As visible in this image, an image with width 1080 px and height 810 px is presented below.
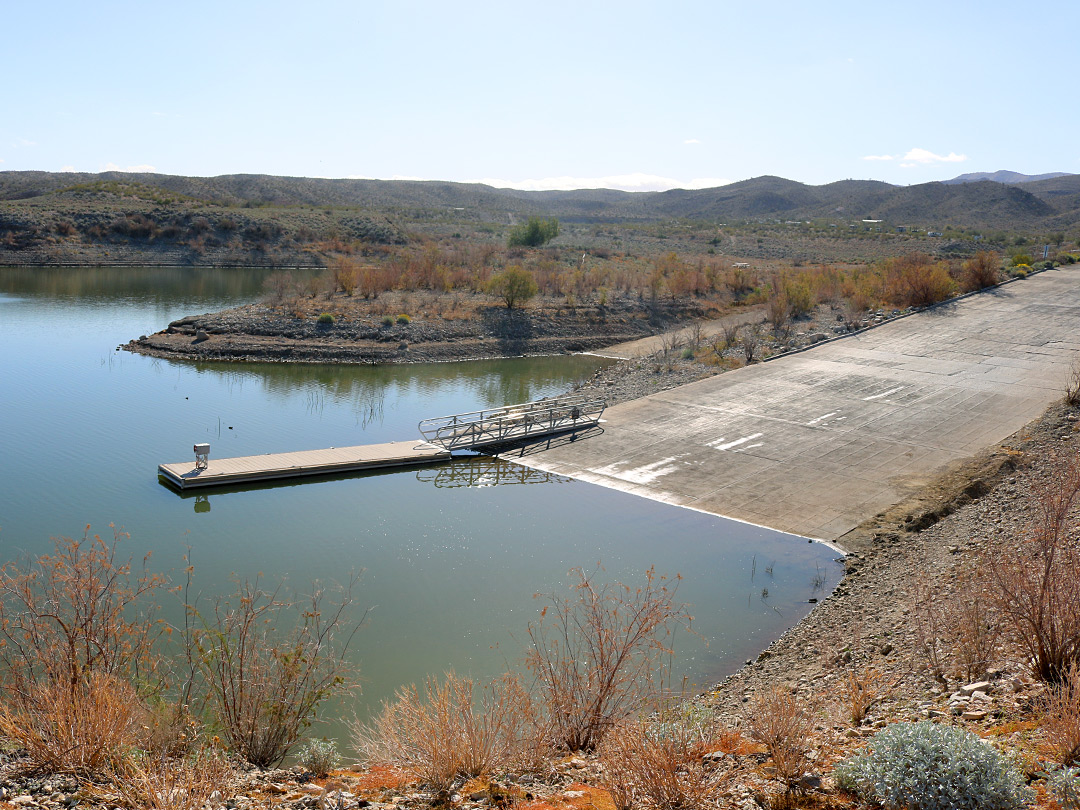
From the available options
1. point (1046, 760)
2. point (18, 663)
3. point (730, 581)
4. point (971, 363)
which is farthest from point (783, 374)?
point (18, 663)

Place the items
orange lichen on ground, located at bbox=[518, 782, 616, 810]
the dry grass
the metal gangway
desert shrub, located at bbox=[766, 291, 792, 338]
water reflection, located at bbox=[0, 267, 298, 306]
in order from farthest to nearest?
water reflection, located at bbox=[0, 267, 298, 306] < desert shrub, located at bbox=[766, 291, 792, 338] < the metal gangway < the dry grass < orange lichen on ground, located at bbox=[518, 782, 616, 810]

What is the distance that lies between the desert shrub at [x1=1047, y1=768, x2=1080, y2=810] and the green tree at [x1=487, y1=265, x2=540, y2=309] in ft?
112

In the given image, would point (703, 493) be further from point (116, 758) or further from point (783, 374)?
point (116, 758)

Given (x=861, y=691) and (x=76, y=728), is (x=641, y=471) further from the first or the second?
(x=76, y=728)

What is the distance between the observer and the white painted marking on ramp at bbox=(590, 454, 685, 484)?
1872 cm

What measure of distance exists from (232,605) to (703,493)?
33.2 ft

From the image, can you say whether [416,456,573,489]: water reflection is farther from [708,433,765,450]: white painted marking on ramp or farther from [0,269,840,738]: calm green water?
[708,433,765,450]: white painted marking on ramp

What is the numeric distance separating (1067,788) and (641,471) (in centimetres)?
1399

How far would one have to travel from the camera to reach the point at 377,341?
33.4 m

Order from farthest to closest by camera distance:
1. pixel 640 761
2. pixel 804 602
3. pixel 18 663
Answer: pixel 804 602
pixel 18 663
pixel 640 761

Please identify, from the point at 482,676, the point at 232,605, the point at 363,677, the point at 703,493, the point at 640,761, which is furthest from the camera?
the point at 703,493

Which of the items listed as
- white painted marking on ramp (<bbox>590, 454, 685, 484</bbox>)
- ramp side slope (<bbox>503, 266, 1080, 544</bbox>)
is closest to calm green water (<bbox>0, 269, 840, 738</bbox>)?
white painted marking on ramp (<bbox>590, 454, 685, 484</bbox>)

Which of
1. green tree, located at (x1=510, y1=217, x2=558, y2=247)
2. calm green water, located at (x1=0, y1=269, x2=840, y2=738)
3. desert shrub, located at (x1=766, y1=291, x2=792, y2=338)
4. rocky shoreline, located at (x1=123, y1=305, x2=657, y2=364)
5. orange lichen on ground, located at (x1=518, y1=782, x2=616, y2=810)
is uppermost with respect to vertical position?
green tree, located at (x1=510, y1=217, x2=558, y2=247)

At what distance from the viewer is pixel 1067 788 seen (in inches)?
207
